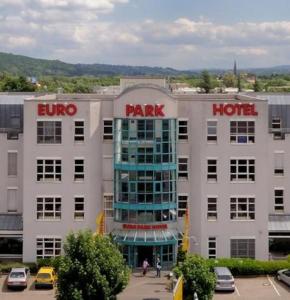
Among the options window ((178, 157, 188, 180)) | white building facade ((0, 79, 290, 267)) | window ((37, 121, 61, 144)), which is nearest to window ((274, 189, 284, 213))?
white building facade ((0, 79, 290, 267))

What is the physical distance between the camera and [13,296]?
4953 cm

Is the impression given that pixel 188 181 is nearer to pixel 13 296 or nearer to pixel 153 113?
pixel 153 113

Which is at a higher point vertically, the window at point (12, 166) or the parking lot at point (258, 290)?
the window at point (12, 166)

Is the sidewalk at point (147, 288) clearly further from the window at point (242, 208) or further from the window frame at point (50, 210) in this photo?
the window frame at point (50, 210)

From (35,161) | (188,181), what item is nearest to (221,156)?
(188,181)

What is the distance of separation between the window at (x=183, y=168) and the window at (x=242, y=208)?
12.6 feet

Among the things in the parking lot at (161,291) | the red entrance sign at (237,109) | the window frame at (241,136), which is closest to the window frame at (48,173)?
the parking lot at (161,291)

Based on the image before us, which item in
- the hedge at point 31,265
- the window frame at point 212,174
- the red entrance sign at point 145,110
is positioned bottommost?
the hedge at point 31,265

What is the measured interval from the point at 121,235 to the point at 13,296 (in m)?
10.2

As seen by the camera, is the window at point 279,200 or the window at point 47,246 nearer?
the window at point 47,246

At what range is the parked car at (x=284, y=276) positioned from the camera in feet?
172

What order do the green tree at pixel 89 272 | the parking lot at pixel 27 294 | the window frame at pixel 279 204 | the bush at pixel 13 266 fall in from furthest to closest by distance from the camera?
the window frame at pixel 279 204, the bush at pixel 13 266, the parking lot at pixel 27 294, the green tree at pixel 89 272

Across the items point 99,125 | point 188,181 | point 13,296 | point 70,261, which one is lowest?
point 13,296

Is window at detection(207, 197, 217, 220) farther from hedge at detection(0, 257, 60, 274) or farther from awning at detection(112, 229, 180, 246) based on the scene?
hedge at detection(0, 257, 60, 274)
